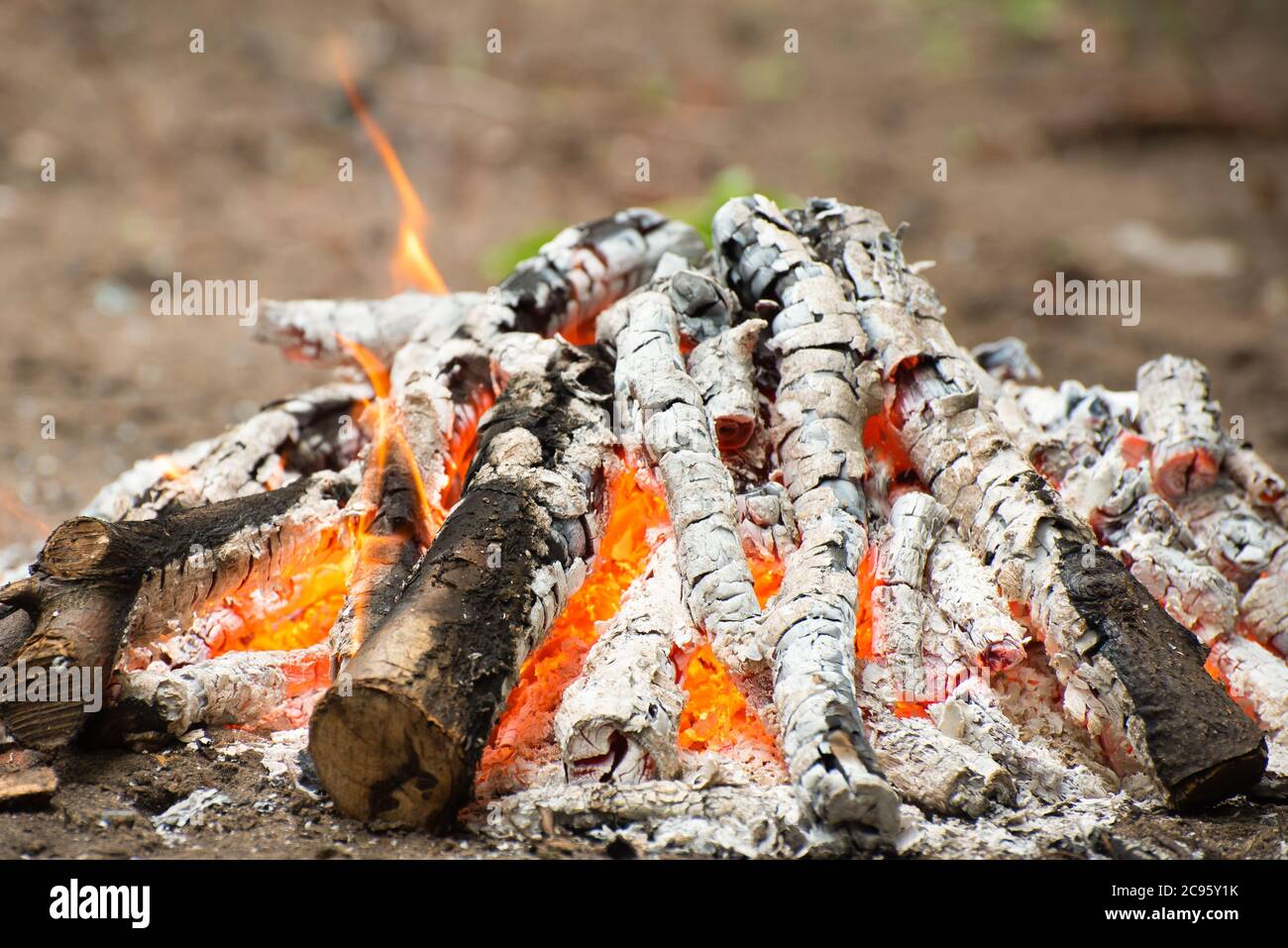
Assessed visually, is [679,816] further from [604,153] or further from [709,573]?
[604,153]

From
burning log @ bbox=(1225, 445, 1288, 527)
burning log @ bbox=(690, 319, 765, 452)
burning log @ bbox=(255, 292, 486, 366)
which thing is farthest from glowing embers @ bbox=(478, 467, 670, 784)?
burning log @ bbox=(1225, 445, 1288, 527)

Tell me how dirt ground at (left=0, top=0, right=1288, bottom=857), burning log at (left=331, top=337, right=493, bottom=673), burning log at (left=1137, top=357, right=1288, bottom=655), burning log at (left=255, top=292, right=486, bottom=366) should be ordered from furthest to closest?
dirt ground at (left=0, top=0, right=1288, bottom=857), burning log at (left=255, top=292, right=486, bottom=366), burning log at (left=1137, top=357, right=1288, bottom=655), burning log at (left=331, top=337, right=493, bottom=673)

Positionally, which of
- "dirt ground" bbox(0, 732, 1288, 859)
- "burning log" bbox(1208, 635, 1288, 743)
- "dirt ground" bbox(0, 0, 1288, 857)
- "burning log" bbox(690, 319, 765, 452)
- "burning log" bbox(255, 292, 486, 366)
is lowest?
"dirt ground" bbox(0, 732, 1288, 859)

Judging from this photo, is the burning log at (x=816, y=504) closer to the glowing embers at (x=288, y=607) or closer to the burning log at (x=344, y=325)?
the burning log at (x=344, y=325)

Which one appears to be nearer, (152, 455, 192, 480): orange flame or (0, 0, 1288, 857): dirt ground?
(152, 455, 192, 480): orange flame

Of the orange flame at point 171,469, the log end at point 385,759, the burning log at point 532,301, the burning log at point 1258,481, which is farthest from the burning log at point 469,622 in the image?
the burning log at point 1258,481

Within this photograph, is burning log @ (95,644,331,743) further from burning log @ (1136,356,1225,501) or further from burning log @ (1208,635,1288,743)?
burning log @ (1136,356,1225,501)

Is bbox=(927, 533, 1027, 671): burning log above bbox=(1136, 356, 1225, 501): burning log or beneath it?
beneath
